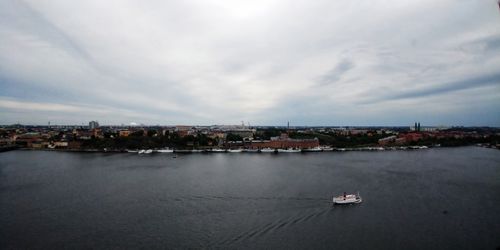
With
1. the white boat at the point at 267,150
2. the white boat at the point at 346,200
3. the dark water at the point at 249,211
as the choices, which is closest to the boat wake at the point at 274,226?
the dark water at the point at 249,211

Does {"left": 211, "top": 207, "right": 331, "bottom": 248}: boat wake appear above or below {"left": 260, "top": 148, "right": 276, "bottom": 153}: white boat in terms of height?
below

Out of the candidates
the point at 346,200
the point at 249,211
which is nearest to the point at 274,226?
the point at 249,211

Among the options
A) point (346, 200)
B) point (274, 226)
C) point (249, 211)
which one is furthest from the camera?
point (346, 200)

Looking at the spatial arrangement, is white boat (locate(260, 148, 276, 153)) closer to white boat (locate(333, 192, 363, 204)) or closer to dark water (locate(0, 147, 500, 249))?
dark water (locate(0, 147, 500, 249))

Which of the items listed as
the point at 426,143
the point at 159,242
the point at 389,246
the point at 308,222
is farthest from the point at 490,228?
the point at 426,143

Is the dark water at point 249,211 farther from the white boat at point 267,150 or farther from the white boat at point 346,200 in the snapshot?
the white boat at point 267,150

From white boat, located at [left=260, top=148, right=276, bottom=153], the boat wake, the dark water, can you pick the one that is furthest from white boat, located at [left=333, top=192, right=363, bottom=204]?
white boat, located at [left=260, top=148, right=276, bottom=153]

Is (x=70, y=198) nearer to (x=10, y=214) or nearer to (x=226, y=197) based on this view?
(x=10, y=214)

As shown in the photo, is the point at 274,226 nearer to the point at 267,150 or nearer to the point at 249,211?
the point at 249,211
